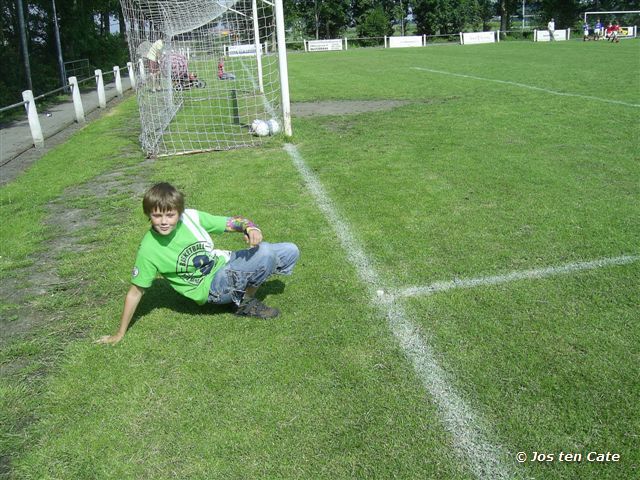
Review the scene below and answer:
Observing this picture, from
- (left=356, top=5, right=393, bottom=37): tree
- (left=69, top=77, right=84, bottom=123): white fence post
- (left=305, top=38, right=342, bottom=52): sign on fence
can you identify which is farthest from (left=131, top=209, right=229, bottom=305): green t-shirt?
(left=356, top=5, right=393, bottom=37): tree

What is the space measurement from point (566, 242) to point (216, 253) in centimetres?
293

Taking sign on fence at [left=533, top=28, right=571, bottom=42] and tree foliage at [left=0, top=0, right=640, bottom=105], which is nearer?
tree foliage at [left=0, top=0, right=640, bottom=105]

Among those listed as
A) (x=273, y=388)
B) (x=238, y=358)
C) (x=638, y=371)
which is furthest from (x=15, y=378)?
(x=638, y=371)

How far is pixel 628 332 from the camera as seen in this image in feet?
10.9

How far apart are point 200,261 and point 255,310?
19.6 inches

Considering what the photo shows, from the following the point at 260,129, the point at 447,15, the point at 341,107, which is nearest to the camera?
the point at 260,129

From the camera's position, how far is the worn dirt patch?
1237cm

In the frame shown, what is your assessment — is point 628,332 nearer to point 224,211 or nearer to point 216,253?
point 216,253

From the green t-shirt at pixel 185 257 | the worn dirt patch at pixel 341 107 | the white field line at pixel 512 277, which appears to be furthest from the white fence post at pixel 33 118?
the white field line at pixel 512 277

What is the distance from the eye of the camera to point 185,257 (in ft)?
11.8

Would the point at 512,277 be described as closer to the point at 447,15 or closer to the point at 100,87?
the point at 100,87

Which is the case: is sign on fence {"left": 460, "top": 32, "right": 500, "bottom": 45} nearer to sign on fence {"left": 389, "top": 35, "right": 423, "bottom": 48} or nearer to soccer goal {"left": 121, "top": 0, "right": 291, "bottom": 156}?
sign on fence {"left": 389, "top": 35, "right": 423, "bottom": 48}

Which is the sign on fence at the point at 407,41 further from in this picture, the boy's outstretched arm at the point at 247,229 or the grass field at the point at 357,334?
the boy's outstretched arm at the point at 247,229

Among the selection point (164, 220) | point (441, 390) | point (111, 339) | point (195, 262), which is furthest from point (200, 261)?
point (441, 390)
